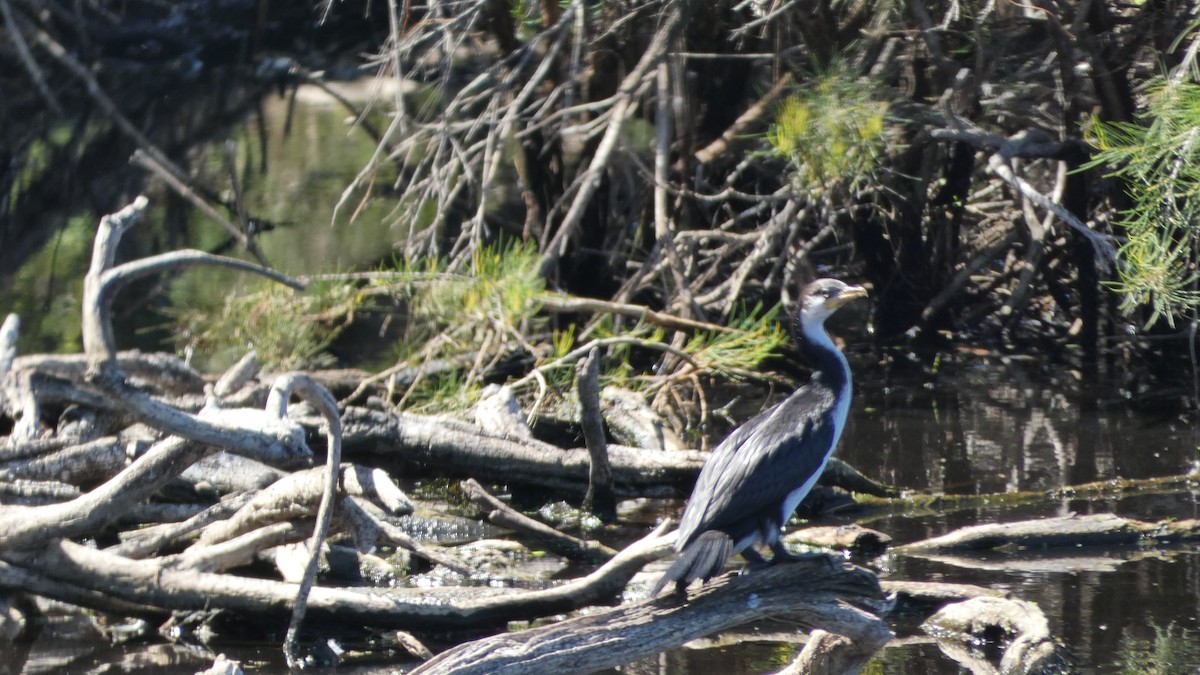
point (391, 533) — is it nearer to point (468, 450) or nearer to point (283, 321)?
point (468, 450)

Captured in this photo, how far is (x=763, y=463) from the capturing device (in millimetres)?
3350

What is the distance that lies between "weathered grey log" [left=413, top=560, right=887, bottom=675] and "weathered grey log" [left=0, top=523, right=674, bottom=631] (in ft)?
2.08

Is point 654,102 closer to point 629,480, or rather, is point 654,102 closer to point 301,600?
point 629,480

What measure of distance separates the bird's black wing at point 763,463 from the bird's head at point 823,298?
26 centimetres

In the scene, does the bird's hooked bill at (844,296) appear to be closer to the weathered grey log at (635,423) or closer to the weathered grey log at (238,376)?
the weathered grey log at (635,423)

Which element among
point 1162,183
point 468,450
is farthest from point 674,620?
point 1162,183

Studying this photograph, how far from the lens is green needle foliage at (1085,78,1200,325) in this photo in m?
4.27

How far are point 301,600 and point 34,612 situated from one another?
3.23 feet

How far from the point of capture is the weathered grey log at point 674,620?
2895 millimetres

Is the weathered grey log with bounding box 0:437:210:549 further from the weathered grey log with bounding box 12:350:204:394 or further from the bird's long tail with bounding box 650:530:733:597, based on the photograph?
the bird's long tail with bounding box 650:530:733:597

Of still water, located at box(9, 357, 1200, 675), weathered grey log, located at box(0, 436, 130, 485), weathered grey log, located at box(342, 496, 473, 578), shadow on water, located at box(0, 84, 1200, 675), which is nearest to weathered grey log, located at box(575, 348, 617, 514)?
still water, located at box(9, 357, 1200, 675)

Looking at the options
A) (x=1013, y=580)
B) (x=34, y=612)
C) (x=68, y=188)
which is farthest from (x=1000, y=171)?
(x=68, y=188)

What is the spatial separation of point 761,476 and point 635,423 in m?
1.97

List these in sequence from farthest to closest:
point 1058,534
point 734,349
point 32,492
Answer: point 734,349 → point 1058,534 → point 32,492
